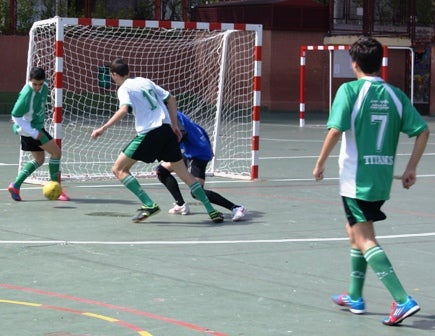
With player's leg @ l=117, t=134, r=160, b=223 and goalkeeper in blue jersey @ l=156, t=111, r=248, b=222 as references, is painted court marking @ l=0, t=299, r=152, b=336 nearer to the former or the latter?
player's leg @ l=117, t=134, r=160, b=223

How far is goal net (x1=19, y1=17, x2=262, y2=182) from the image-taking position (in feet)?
55.2

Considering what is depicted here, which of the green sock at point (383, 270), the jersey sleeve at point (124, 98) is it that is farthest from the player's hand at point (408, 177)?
the jersey sleeve at point (124, 98)

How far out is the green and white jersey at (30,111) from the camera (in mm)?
13391

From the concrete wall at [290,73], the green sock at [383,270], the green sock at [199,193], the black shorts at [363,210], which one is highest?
the black shorts at [363,210]

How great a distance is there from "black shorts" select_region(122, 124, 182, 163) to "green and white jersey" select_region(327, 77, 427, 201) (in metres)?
4.30

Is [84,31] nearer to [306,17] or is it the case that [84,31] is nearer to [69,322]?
[69,322]

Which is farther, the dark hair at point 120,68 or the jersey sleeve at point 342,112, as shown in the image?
the dark hair at point 120,68

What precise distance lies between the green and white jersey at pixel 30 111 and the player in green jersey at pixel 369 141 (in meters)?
6.68

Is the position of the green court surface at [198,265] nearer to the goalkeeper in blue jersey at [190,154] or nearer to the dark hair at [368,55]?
the goalkeeper in blue jersey at [190,154]

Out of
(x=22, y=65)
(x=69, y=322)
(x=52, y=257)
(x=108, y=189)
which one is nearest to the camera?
(x=69, y=322)

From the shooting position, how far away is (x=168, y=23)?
16.6 meters

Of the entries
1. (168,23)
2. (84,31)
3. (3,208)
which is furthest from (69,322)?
(84,31)

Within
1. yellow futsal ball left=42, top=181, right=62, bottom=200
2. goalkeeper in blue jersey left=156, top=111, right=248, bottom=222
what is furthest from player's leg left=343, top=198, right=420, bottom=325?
yellow futsal ball left=42, top=181, right=62, bottom=200

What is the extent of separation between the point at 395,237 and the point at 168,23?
267 inches
